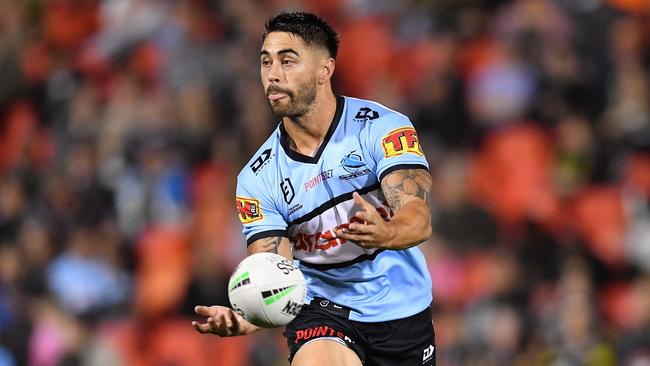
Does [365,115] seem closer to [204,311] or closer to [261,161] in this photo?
[261,161]

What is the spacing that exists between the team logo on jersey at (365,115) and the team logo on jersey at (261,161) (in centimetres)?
45

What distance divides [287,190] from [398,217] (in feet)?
2.65

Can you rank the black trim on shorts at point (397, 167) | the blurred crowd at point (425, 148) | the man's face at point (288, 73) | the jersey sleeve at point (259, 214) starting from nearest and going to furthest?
1. the black trim on shorts at point (397, 167)
2. the man's face at point (288, 73)
3. the jersey sleeve at point (259, 214)
4. the blurred crowd at point (425, 148)

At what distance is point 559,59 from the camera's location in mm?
9422

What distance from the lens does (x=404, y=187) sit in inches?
202

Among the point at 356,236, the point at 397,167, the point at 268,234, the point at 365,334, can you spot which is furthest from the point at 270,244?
the point at 356,236

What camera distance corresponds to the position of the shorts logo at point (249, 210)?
5.56m

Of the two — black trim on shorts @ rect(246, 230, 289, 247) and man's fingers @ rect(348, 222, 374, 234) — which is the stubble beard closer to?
black trim on shorts @ rect(246, 230, 289, 247)

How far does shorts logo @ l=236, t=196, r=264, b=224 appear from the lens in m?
5.56

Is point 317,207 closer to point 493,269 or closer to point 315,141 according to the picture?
point 315,141

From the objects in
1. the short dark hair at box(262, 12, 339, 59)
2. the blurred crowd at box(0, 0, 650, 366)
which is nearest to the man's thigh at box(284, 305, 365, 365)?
the short dark hair at box(262, 12, 339, 59)

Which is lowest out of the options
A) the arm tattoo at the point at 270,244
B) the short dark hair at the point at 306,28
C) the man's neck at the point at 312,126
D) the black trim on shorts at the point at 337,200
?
the arm tattoo at the point at 270,244

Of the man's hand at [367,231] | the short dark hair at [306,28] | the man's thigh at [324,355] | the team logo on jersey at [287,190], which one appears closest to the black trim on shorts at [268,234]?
the team logo on jersey at [287,190]

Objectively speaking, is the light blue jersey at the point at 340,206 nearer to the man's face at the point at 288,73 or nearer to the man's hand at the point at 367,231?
the man's face at the point at 288,73
